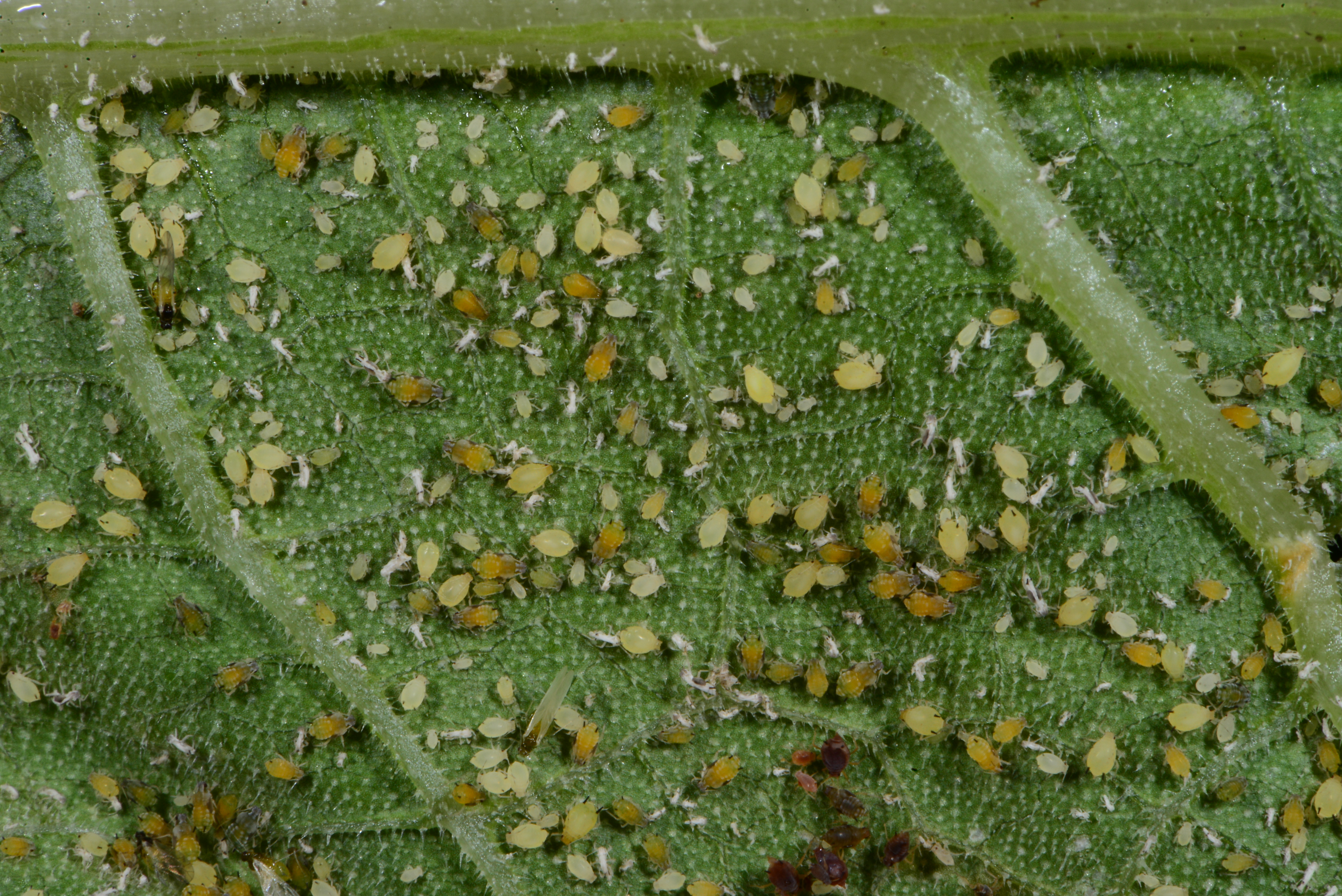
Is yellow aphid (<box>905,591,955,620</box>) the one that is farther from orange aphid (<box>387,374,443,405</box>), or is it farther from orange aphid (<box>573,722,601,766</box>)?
orange aphid (<box>387,374,443,405</box>)

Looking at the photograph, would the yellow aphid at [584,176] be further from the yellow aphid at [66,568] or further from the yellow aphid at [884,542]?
the yellow aphid at [66,568]

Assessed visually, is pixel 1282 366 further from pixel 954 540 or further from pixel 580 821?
pixel 580 821

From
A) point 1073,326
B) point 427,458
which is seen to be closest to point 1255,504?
point 1073,326

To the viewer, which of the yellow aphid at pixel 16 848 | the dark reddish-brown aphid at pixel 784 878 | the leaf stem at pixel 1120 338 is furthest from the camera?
the yellow aphid at pixel 16 848

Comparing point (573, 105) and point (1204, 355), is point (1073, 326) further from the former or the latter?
point (573, 105)

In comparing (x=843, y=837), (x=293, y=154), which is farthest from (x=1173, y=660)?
(x=293, y=154)

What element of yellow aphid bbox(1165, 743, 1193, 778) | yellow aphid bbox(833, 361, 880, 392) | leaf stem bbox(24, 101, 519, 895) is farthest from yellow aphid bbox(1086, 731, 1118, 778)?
leaf stem bbox(24, 101, 519, 895)

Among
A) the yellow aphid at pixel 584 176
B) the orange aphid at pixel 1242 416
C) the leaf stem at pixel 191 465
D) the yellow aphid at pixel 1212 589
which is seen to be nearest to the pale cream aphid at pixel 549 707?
the leaf stem at pixel 191 465
